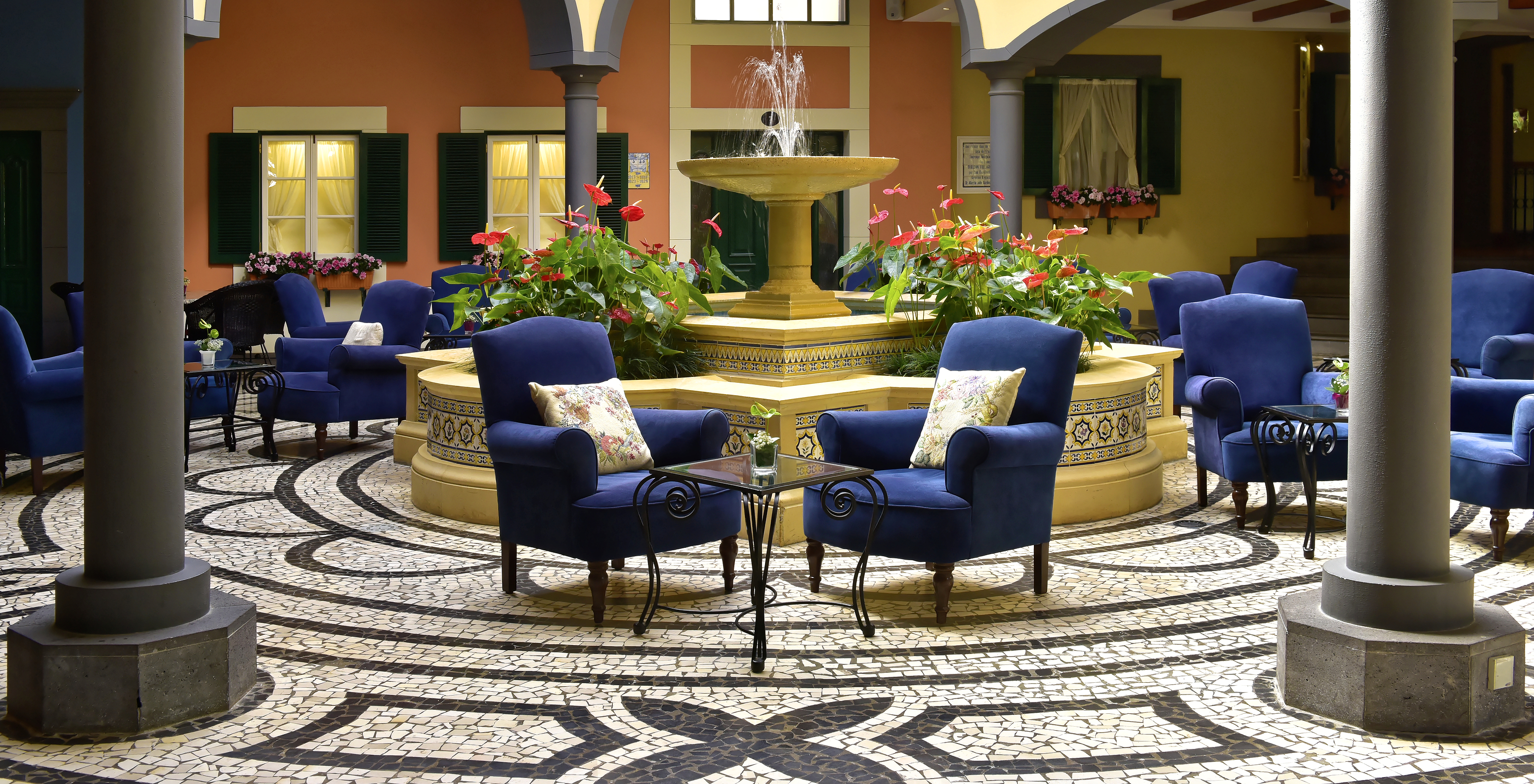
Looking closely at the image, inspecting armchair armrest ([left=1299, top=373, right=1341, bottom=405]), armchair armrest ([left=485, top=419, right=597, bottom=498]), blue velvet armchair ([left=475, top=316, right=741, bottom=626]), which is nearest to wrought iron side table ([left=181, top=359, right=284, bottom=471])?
blue velvet armchair ([left=475, top=316, right=741, bottom=626])

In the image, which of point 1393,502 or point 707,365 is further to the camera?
point 707,365

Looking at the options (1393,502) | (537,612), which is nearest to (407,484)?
(537,612)

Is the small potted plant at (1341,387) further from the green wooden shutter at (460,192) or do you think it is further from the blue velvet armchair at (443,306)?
the green wooden shutter at (460,192)

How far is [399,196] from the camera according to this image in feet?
39.6

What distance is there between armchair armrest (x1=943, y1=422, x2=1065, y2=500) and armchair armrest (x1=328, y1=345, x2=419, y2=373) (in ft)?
13.5

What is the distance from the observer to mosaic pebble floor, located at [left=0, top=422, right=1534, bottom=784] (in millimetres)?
3053

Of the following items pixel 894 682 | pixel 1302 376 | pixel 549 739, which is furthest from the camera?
pixel 1302 376

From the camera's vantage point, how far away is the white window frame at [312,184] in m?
12.0

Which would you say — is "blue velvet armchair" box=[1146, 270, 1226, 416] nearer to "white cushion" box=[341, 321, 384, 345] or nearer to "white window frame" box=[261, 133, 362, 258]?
"white cushion" box=[341, 321, 384, 345]

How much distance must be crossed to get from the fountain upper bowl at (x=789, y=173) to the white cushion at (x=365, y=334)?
262 centimetres

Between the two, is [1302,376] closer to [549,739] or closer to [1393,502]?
[1393,502]

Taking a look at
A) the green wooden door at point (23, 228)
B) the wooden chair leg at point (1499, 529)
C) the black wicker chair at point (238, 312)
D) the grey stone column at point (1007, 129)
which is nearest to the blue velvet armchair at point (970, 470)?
the wooden chair leg at point (1499, 529)

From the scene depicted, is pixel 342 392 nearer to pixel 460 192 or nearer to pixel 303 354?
pixel 303 354

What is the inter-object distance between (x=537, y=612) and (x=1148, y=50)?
1030cm
